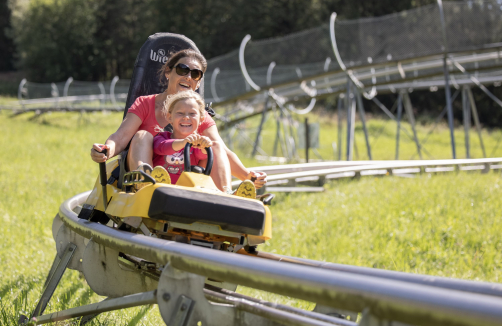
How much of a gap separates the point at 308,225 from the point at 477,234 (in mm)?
1782

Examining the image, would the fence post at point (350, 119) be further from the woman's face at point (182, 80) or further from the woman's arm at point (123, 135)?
the woman's arm at point (123, 135)

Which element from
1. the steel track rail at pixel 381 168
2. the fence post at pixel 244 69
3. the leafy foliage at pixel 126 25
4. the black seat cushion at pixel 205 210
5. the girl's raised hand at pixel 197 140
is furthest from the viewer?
the leafy foliage at pixel 126 25

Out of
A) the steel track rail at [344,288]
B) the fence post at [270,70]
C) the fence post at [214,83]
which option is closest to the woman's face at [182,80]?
the steel track rail at [344,288]

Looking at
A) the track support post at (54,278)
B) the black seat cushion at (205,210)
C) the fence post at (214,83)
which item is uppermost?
the fence post at (214,83)

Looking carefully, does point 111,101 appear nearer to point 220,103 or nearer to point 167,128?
point 220,103

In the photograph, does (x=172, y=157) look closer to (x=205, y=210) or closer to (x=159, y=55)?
(x=205, y=210)

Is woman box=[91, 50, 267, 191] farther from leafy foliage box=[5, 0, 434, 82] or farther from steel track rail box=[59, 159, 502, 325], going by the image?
leafy foliage box=[5, 0, 434, 82]

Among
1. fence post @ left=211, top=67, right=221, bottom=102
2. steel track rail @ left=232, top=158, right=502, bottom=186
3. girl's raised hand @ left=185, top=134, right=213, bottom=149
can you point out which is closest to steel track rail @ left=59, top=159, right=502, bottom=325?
girl's raised hand @ left=185, top=134, right=213, bottom=149

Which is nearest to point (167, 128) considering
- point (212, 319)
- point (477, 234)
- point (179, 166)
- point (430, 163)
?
point (179, 166)

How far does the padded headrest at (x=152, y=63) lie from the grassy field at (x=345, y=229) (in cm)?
154

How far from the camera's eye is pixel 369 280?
146 cm

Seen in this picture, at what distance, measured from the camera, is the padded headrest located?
3.98 meters

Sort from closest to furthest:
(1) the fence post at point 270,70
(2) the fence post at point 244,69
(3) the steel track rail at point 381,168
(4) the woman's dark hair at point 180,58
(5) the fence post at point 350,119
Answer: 1. (4) the woman's dark hair at point 180,58
2. (3) the steel track rail at point 381,168
3. (5) the fence post at point 350,119
4. (1) the fence post at point 270,70
5. (2) the fence post at point 244,69

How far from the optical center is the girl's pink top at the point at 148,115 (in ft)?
11.6
